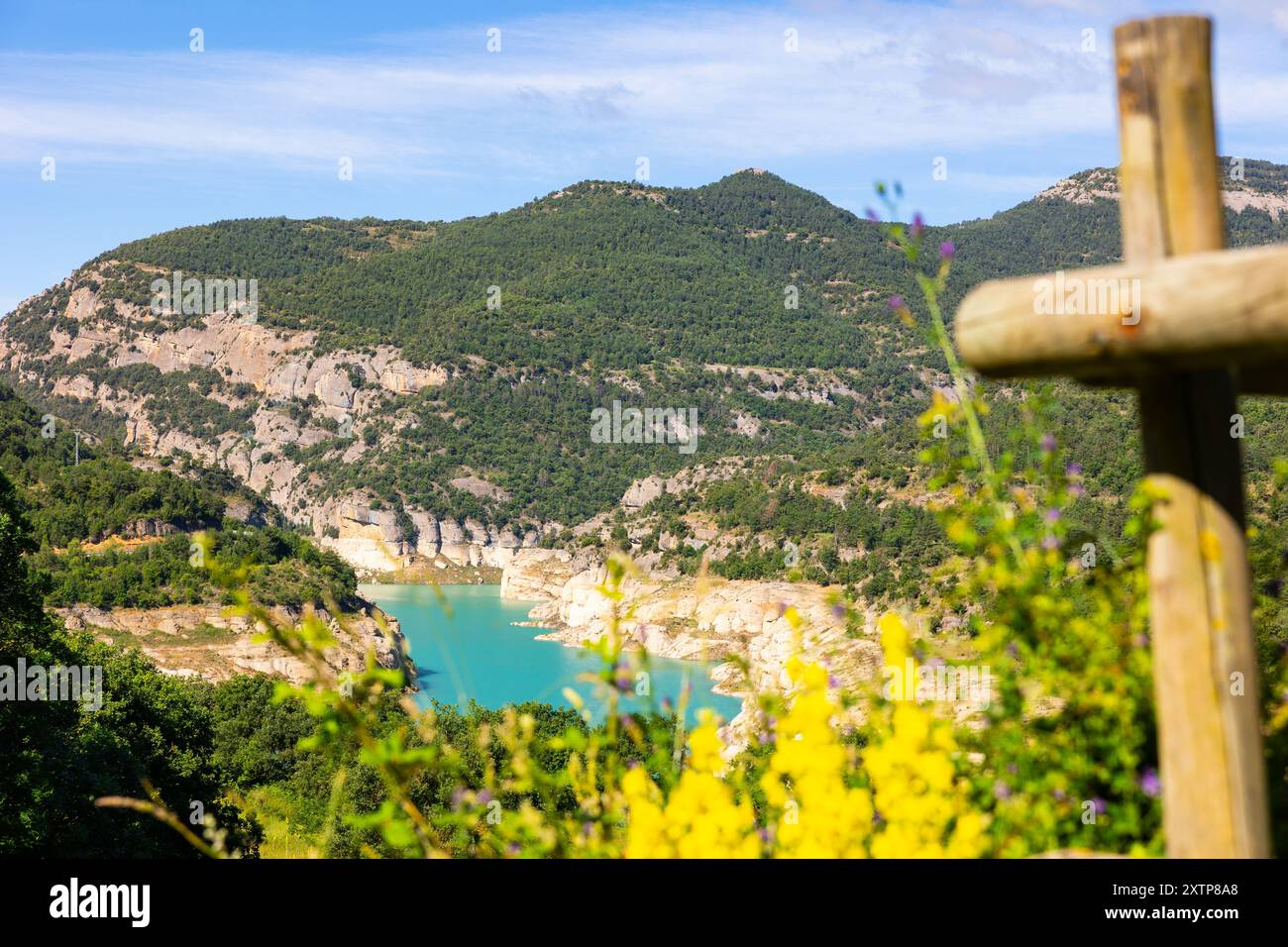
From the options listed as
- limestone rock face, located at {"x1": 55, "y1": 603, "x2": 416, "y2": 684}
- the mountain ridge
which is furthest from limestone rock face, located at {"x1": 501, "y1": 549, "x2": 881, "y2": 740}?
limestone rock face, located at {"x1": 55, "y1": 603, "x2": 416, "y2": 684}

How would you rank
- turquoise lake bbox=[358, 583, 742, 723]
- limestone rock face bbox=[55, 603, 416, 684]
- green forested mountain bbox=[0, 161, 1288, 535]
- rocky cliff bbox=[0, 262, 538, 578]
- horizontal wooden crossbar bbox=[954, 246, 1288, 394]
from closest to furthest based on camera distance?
horizontal wooden crossbar bbox=[954, 246, 1288, 394] → limestone rock face bbox=[55, 603, 416, 684] → turquoise lake bbox=[358, 583, 742, 723] → rocky cliff bbox=[0, 262, 538, 578] → green forested mountain bbox=[0, 161, 1288, 535]

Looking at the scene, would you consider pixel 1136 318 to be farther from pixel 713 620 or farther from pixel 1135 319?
pixel 713 620

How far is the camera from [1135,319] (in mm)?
1857

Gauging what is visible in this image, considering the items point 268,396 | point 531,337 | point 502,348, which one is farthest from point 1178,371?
point 268,396

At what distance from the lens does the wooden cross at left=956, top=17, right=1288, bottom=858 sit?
1.89m

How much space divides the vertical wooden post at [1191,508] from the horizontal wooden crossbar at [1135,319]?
0.32 ft

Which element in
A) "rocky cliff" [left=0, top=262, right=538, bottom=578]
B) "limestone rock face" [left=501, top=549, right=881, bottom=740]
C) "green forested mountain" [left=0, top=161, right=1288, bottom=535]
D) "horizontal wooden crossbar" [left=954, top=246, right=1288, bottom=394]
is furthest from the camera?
"green forested mountain" [left=0, top=161, right=1288, bottom=535]

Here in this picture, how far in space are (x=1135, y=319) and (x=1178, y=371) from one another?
243mm

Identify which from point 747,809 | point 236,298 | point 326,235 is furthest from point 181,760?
point 326,235

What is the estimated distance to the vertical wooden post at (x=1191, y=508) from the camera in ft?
6.38

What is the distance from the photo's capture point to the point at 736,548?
6262 cm

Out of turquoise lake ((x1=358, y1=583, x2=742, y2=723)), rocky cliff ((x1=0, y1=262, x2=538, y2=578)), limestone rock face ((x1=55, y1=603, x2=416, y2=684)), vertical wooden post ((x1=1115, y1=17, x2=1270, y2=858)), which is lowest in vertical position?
turquoise lake ((x1=358, y1=583, x2=742, y2=723))

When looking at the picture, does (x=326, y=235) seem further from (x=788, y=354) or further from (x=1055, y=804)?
(x=1055, y=804)

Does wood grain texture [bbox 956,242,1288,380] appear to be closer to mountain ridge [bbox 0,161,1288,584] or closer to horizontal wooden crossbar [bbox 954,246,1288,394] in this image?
horizontal wooden crossbar [bbox 954,246,1288,394]
